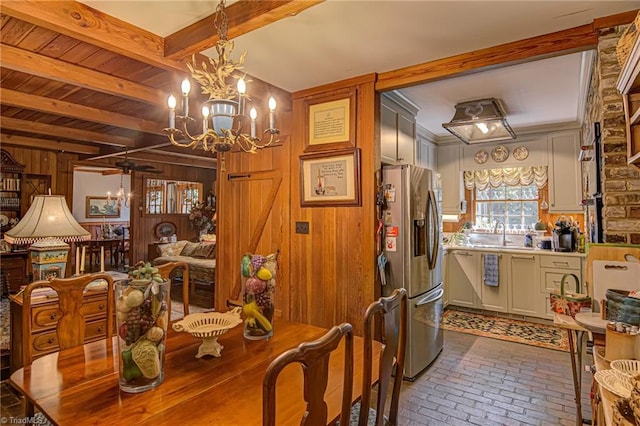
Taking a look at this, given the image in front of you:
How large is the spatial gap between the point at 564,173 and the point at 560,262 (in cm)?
118

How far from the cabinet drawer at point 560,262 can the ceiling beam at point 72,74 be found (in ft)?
15.2

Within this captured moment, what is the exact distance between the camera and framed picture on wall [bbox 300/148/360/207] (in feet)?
9.84

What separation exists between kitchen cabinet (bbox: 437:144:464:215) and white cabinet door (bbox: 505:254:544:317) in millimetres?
1181

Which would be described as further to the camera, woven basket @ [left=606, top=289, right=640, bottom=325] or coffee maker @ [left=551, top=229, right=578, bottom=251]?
coffee maker @ [left=551, top=229, right=578, bottom=251]

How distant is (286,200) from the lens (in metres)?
3.39

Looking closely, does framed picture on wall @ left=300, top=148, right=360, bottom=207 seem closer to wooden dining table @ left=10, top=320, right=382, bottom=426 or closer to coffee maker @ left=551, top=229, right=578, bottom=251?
wooden dining table @ left=10, top=320, right=382, bottom=426

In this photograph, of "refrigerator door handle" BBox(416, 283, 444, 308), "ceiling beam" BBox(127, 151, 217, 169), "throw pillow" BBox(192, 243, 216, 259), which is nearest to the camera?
"refrigerator door handle" BBox(416, 283, 444, 308)

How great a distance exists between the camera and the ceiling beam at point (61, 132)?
15.0 ft

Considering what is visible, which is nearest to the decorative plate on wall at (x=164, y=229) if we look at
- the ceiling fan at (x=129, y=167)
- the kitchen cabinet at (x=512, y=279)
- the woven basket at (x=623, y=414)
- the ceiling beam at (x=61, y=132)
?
the ceiling fan at (x=129, y=167)

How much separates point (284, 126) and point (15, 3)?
2.04 metres

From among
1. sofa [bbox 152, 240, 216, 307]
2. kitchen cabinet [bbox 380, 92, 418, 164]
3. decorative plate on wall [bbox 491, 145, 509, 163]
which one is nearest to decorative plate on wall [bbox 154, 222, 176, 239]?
sofa [bbox 152, 240, 216, 307]

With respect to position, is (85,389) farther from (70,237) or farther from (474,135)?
(474,135)

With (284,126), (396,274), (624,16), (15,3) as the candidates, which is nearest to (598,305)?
(396,274)

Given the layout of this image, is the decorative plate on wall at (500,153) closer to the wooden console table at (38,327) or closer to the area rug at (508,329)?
the area rug at (508,329)
